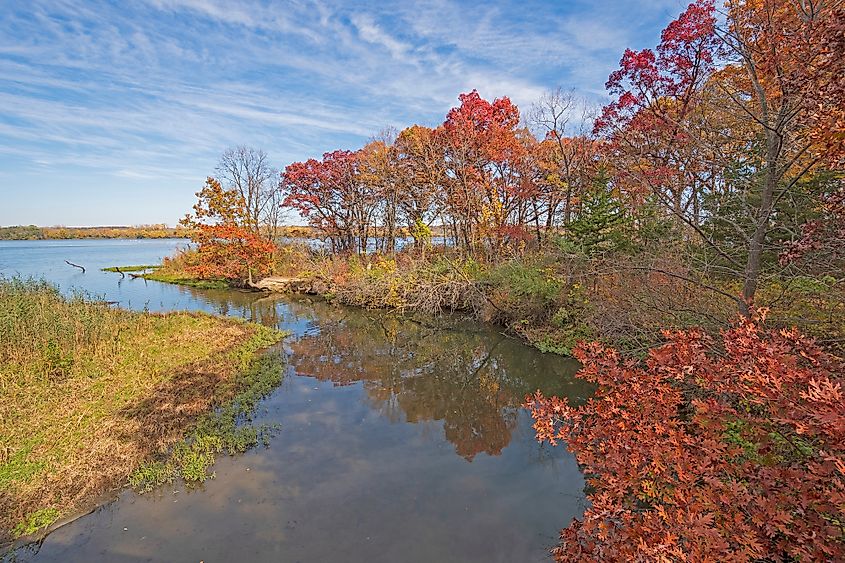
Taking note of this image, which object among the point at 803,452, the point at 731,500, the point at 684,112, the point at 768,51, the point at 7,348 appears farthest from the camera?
the point at 684,112

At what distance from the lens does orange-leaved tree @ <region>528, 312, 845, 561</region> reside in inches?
82.6

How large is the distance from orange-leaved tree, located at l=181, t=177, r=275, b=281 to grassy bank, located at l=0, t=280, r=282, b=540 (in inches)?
396

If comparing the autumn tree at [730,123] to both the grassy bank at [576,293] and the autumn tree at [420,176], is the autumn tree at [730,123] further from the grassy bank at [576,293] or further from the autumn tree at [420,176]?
the autumn tree at [420,176]

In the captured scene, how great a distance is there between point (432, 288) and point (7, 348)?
451 inches

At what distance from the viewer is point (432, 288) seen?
16.0m

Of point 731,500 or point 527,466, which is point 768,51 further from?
point 527,466

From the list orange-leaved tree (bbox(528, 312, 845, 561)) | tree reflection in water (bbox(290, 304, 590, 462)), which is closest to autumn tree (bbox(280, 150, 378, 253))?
tree reflection in water (bbox(290, 304, 590, 462))

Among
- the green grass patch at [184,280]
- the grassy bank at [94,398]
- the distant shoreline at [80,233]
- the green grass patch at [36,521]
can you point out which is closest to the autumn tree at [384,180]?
the green grass patch at [184,280]

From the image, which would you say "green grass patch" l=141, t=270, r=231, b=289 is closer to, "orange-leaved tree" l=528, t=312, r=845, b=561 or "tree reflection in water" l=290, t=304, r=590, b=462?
"tree reflection in water" l=290, t=304, r=590, b=462

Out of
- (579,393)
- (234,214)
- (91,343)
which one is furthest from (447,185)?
(91,343)

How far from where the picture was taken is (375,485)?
19.2 ft

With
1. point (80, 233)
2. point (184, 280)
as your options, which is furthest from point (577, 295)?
point (80, 233)

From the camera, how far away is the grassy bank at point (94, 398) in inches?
218

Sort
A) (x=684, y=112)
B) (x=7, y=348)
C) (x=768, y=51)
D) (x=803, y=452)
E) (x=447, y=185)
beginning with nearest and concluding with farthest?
(x=803, y=452) → (x=768, y=51) → (x=7, y=348) → (x=684, y=112) → (x=447, y=185)
